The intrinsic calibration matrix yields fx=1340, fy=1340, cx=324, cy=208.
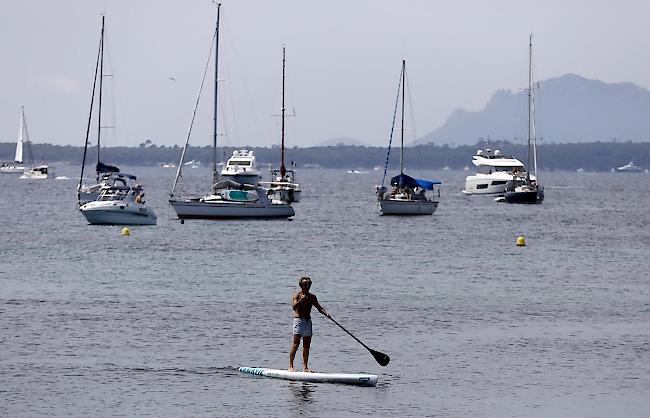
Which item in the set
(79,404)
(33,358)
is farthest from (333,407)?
(33,358)

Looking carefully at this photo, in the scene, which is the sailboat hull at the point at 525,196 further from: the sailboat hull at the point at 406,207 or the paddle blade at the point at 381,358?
the paddle blade at the point at 381,358

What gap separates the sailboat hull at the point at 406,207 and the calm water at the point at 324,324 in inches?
780

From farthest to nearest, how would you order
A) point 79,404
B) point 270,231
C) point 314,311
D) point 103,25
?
point 103,25
point 270,231
point 314,311
point 79,404

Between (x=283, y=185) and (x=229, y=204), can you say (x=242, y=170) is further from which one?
(x=229, y=204)

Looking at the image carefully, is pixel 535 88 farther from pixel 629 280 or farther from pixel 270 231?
pixel 629 280

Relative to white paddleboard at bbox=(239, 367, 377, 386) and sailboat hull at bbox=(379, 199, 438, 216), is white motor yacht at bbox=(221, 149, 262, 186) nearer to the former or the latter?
sailboat hull at bbox=(379, 199, 438, 216)

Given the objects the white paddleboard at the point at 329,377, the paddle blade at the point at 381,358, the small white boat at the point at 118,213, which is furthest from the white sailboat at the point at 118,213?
the white paddleboard at the point at 329,377

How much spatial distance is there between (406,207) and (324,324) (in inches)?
2472

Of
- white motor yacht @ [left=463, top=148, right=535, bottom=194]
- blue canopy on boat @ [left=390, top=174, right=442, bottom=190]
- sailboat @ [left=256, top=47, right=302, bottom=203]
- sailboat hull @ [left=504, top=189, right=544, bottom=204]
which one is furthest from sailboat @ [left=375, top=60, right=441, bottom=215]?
white motor yacht @ [left=463, top=148, right=535, bottom=194]

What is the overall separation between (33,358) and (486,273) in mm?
30338

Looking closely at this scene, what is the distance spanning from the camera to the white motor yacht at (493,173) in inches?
6737

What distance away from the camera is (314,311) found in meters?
44.2

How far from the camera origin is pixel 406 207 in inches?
4067

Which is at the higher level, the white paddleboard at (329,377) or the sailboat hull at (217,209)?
the sailboat hull at (217,209)
